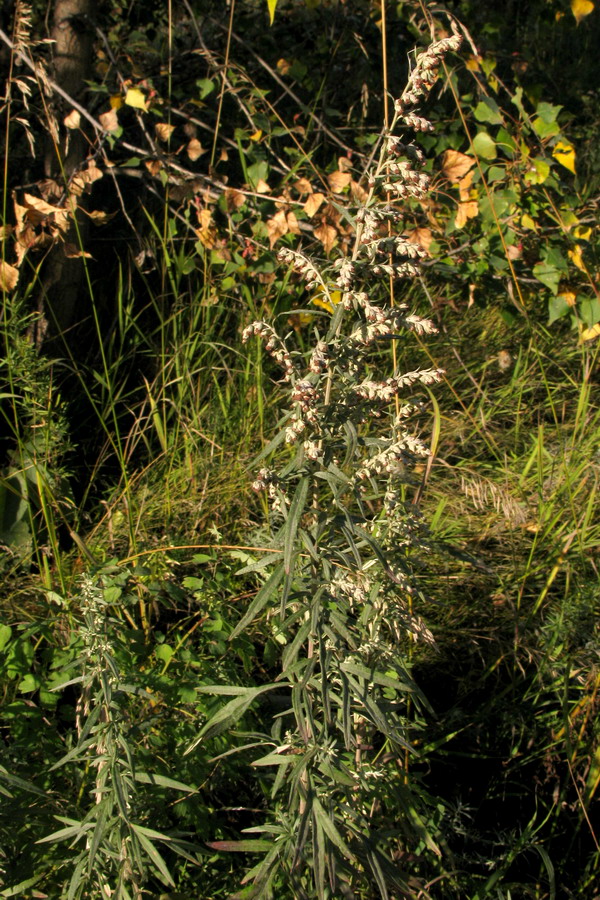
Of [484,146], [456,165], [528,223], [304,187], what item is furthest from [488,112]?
[304,187]

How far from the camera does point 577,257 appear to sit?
3.08 m

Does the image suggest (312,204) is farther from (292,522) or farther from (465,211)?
(292,522)

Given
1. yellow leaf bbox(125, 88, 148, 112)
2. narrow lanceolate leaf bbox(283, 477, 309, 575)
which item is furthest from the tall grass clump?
yellow leaf bbox(125, 88, 148, 112)

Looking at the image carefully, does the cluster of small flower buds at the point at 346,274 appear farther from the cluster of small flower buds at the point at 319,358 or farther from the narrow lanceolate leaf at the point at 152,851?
the narrow lanceolate leaf at the point at 152,851

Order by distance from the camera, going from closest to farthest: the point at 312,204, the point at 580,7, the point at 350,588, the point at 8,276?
the point at 350,588
the point at 8,276
the point at 580,7
the point at 312,204

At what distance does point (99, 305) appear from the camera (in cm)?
348

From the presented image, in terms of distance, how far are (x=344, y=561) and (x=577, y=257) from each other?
205 centimetres

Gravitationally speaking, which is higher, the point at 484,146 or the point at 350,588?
the point at 484,146

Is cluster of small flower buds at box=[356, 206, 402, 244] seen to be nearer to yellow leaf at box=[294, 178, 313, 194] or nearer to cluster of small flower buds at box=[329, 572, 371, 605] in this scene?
cluster of small flower buds at box=[329, 572, 371, 605]

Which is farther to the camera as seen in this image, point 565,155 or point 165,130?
point 565,155

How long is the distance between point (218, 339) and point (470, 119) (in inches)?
65.1

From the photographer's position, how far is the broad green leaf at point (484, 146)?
3143 millimetres

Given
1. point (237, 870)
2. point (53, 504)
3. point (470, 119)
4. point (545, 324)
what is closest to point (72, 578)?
point (53, 504)

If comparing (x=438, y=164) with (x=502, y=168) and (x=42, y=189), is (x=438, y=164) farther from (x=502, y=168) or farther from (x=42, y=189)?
(x=42, y=189)
